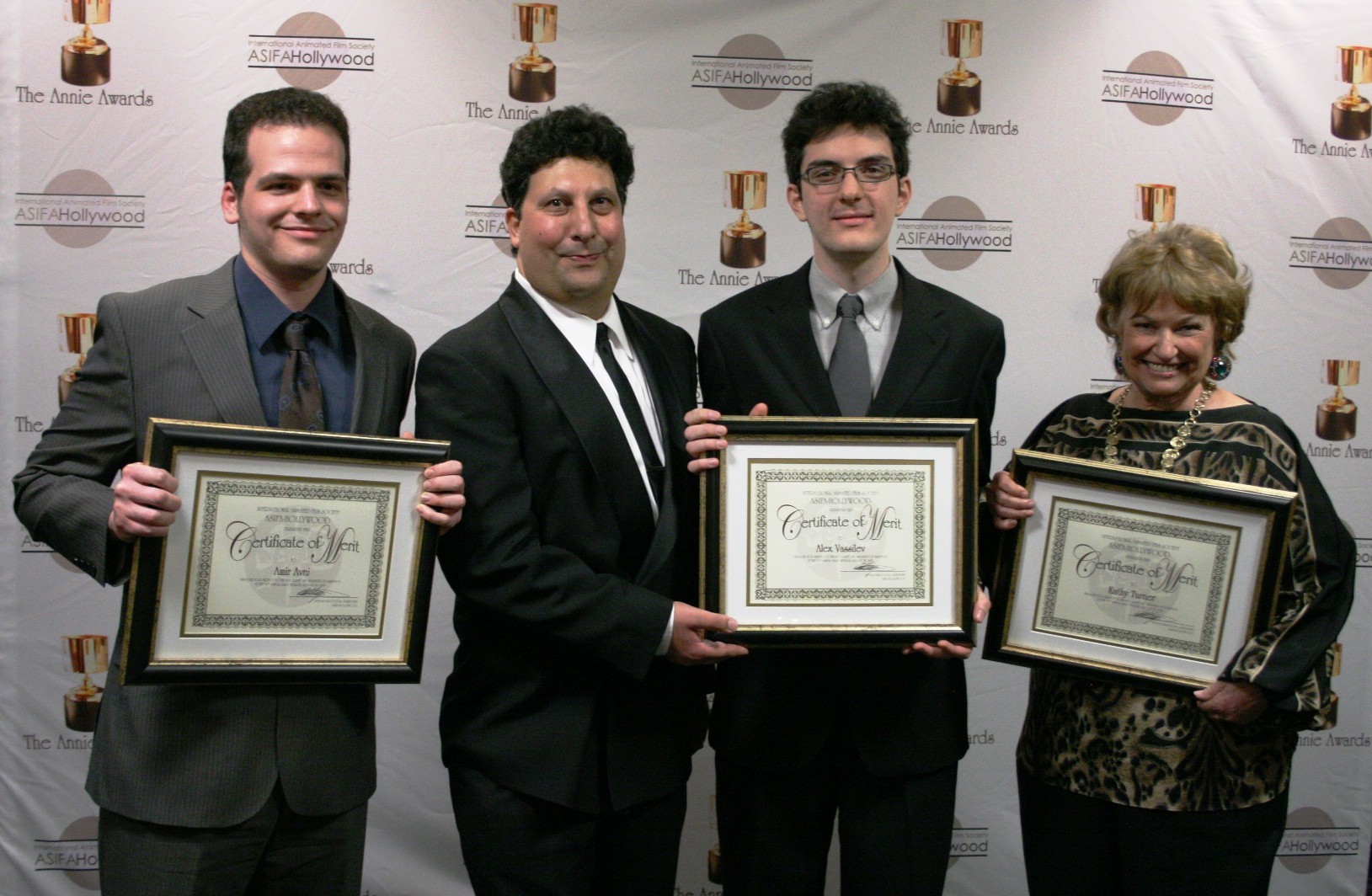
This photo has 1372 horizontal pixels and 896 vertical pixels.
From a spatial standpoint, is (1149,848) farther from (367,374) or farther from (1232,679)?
(367,374)

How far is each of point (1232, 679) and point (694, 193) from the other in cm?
203

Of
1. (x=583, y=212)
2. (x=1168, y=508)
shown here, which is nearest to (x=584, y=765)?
(x=583, y=212)

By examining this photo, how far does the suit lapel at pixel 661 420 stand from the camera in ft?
6.11

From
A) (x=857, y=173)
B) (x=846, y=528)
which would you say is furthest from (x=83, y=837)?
(x=857, y=173)

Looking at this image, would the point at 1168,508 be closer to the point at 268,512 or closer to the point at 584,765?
the point at 584,765

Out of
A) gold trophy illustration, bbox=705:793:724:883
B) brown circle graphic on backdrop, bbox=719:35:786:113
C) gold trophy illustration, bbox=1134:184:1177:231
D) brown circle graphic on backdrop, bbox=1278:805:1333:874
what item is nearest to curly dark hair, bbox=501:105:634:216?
brown circle graphic on backdrop, bbox=719:35:786:113

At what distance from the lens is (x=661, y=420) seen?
1967mm

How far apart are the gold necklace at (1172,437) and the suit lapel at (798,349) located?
0.54 m

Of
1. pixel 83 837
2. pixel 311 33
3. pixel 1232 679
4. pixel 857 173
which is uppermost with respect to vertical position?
pixel 311 33

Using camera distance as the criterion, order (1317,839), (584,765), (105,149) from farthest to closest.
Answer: (1317,839), (105,149), (584,765)

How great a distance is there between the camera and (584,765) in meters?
1.79

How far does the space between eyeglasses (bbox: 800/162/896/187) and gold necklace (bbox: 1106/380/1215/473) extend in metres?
0.65

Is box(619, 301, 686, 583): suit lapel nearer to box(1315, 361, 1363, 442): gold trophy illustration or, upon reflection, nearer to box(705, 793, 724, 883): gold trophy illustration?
box(705, 793, 724, 883): gold trophy illustration

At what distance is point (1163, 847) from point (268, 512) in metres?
1.69
